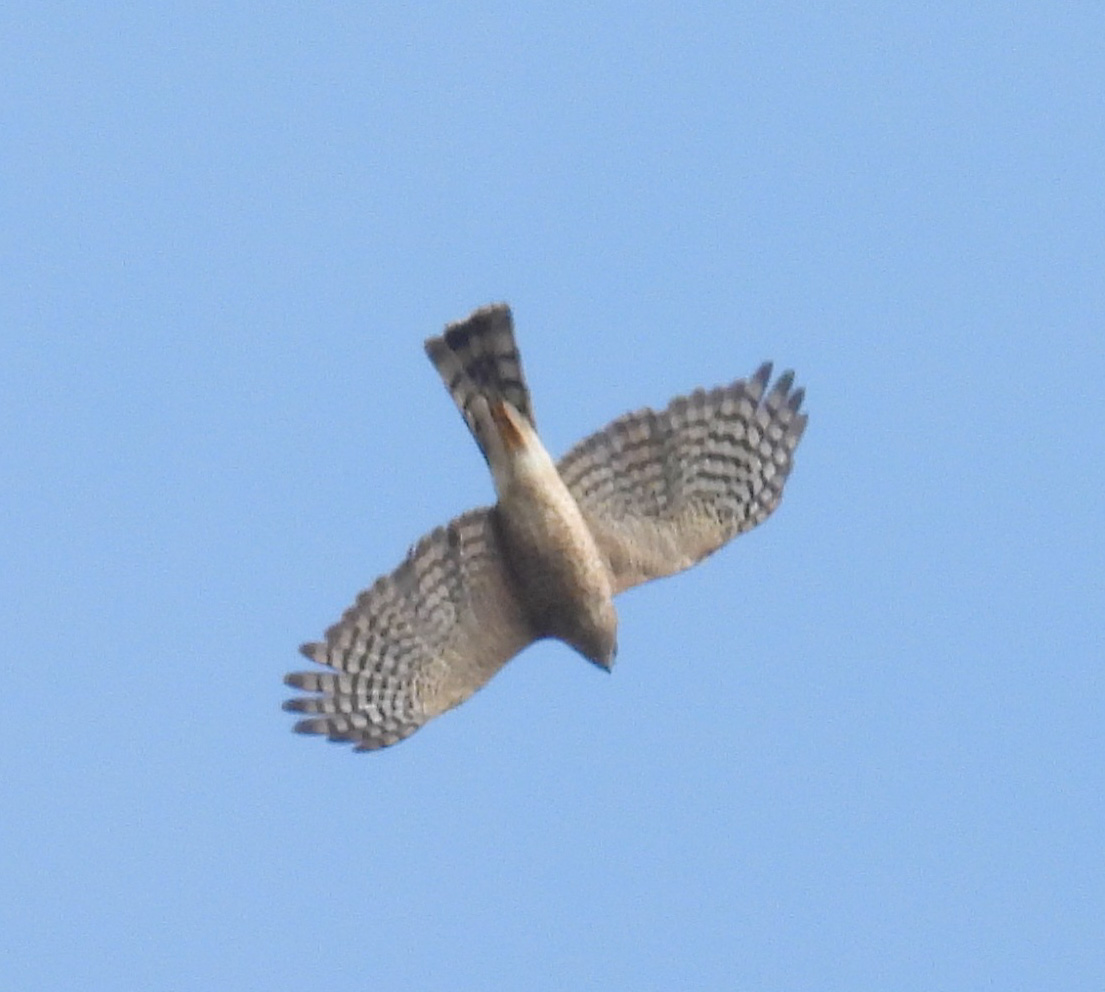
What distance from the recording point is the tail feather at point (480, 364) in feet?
53.4

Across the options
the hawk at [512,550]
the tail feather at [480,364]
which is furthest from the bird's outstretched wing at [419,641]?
the tail feather at [480,364]

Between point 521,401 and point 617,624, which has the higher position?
point 521,401

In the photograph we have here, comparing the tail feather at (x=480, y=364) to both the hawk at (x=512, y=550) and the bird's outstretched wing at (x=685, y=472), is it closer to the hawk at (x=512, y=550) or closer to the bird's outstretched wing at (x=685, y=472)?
the hawk at (x=512, y=550)

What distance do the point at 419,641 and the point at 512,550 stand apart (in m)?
0.75

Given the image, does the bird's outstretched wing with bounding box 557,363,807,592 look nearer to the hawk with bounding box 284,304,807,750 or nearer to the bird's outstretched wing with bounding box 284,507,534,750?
the hawk with bounding box 284,304,807,750

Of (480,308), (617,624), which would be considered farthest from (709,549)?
(480,308)

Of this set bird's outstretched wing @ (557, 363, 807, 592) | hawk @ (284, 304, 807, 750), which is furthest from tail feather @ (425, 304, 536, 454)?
bird's outstretched wing @ (557, 363, 807, 592)

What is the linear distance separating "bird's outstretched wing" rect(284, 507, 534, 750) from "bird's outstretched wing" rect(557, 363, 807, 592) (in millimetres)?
706

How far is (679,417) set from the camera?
655 inches

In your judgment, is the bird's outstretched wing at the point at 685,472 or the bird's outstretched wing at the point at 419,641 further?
the bird's outstretched wing at the point at 685,472

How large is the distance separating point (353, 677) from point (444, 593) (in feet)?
2.39

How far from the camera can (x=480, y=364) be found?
53.5ft

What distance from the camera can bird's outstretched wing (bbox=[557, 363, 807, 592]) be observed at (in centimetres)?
1639

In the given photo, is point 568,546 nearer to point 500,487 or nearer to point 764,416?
point 500,487
